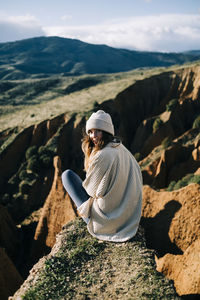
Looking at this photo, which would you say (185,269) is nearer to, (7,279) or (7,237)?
(7,279)

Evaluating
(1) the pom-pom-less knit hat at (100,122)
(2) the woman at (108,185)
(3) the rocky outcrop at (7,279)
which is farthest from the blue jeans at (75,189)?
(3) the rocky outcrop at (7,279)

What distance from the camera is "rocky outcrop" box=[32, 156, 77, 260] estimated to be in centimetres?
1284

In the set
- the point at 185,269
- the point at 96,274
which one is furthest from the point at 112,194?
the point at 185,269

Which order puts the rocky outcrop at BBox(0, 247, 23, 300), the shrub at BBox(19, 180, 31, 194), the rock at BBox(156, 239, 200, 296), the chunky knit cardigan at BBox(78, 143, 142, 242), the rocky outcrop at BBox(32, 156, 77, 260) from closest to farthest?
the chunky knit cardigan at BBox(78, 143, 142, 242)
the rock at BBox(156, 239, 200, 296)
the rocky outcrop at BBox(0, 247, 23, 300)
the rocky outcrop at BBox(32, 156, 77, 260)
the shrub at BBox(19, 180, 31, 194)

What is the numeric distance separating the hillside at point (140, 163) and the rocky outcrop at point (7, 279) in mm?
3097

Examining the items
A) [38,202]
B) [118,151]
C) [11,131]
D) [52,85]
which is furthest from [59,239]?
[52,85]

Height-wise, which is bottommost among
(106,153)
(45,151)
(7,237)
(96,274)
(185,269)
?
(7,237)

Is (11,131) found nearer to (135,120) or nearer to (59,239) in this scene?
(135,120)

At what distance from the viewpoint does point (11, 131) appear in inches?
1170

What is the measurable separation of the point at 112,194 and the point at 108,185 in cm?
22

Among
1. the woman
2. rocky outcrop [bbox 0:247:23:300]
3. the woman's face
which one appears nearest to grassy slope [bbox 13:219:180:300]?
the woman

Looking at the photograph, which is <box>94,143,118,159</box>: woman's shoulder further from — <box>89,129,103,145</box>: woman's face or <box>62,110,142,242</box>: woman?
<box>89,129,103,145</box>: woman's face

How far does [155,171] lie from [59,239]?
536 inches

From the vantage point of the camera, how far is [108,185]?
5.29 meters
